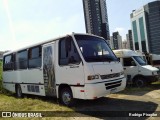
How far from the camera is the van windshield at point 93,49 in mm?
9059

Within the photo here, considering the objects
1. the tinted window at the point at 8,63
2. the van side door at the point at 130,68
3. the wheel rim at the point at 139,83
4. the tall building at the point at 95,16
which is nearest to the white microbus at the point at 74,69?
the tinted window at the point at 8,63

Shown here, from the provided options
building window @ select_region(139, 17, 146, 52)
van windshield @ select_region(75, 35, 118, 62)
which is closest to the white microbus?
van windshield @ select_region(75, 35, 118, 62)

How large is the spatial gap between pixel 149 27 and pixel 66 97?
151 meters

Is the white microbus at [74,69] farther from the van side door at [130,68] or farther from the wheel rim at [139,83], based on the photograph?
the van side door at [130,68]

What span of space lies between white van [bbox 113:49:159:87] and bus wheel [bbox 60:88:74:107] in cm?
658

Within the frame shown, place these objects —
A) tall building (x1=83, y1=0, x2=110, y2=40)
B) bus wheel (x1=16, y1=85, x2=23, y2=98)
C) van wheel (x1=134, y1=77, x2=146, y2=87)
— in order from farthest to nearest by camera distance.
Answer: tall building (x1=83, y1=0, x2=110, y2=40), van wheel (x1=134, y1=77, x2=146, y2=87), bus wheel (x1=16, y1=85, x2=23, y2=98)

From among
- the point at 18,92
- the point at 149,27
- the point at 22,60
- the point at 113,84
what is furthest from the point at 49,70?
the point at 149,27

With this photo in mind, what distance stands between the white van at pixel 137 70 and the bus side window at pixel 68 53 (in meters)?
6.78

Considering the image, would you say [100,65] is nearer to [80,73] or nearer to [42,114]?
[80,73]

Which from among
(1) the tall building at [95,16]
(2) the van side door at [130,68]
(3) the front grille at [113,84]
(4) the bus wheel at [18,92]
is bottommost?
(4) the bus wheel at [18,92]

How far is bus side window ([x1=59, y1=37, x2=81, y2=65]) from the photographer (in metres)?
9.07

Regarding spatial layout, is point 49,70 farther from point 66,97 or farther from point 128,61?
point 128,61

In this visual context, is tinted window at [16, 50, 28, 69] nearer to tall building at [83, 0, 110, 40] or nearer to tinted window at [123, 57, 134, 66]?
tinted window at [123, 57, 134, 66]

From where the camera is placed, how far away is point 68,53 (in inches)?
Answer: 370
